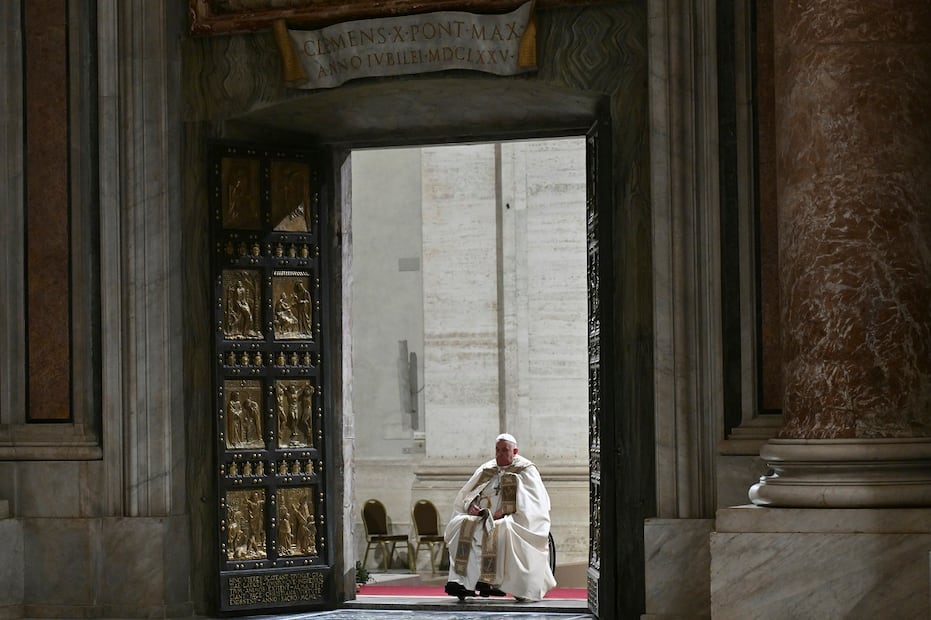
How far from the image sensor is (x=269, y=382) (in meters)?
9.70

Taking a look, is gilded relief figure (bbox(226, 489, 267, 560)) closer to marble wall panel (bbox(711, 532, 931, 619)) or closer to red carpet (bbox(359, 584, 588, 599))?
red carpet (bbox(359, 584, 588, 599))

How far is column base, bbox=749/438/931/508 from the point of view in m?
6.13

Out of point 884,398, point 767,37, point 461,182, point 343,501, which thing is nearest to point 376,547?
point 461,182

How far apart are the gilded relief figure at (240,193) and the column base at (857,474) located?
14.9 ft

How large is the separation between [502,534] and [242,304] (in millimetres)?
2919

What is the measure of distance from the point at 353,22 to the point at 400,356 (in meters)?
8.56

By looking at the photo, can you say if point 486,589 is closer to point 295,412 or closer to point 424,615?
point 424,615

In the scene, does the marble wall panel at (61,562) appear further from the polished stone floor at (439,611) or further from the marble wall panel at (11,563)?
the polished stone floor at (439,611)

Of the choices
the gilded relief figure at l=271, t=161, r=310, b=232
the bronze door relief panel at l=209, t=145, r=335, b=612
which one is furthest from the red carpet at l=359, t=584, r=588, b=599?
the gilded relief figure at l=271, t=161, r=310, b=232

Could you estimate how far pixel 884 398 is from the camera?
6.24 m

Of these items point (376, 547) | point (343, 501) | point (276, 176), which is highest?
point (276, 176)

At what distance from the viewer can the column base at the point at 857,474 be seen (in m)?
6.13

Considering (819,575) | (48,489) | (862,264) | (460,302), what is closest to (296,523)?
(48,489)

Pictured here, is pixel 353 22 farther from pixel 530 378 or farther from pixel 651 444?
pixel 530 378
